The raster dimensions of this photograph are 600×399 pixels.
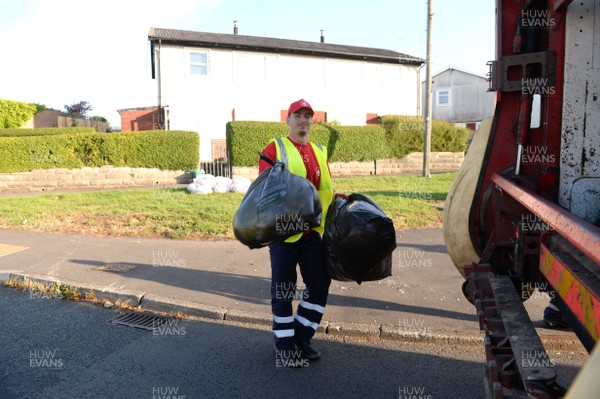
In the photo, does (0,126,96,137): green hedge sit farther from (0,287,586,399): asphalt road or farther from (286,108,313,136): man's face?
(286,108,313,136): man's face

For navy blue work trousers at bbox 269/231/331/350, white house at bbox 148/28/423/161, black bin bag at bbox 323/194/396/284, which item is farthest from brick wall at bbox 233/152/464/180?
black bin bag at bbox 323/194/396/284

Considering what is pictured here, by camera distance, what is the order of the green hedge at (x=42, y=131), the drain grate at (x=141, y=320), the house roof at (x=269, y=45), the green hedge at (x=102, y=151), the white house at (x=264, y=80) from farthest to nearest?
1. the house roof at (x=269, y=45)
2. the white house at (x=264, y=80)
3. the green hedge at (x=42, y=131)
4. the green hedge at (x=102, y=151)
5. the drain grate at (x=141, y=320)

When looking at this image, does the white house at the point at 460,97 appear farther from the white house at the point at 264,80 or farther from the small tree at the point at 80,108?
the small tree at the point at 80,108

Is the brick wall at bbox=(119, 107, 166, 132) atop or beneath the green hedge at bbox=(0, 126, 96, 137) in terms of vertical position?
atop

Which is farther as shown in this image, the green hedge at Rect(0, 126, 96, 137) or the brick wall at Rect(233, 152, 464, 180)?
the green hedge at Rect(0, 126, 96, 137)

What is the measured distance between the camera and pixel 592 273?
5.54 ft

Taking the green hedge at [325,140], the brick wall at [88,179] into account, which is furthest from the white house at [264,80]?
the brick wall at [88,179]

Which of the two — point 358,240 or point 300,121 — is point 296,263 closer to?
point 358,240

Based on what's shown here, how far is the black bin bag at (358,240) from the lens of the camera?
119 inches

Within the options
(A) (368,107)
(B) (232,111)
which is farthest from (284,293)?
(A) (368,107)

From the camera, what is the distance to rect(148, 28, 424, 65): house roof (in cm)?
2133

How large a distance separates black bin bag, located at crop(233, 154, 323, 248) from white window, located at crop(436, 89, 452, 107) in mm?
35515

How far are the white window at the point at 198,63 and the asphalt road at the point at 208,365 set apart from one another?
18.9 m

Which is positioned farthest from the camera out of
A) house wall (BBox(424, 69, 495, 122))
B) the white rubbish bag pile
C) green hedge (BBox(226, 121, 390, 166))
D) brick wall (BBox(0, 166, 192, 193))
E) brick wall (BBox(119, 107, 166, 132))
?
house wall (BBox(424, 69, 495, 122))
